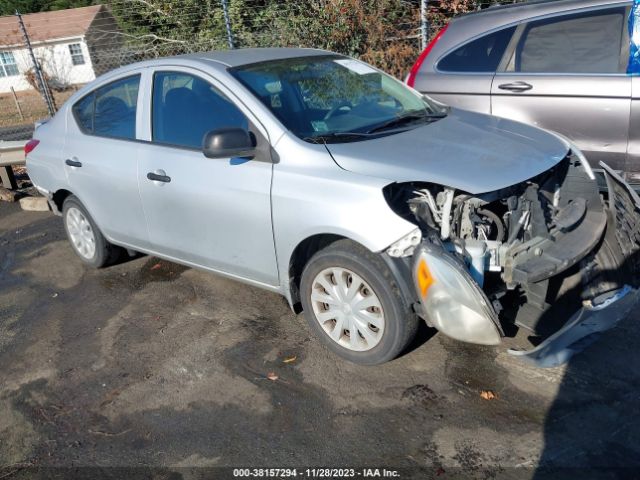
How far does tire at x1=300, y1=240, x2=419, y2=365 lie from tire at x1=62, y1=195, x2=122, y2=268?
7.88 ft

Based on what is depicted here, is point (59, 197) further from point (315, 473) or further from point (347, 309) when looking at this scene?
A: point (315, 473)

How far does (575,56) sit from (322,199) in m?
2.89

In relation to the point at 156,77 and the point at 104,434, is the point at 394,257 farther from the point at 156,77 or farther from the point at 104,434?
the point at 156,77

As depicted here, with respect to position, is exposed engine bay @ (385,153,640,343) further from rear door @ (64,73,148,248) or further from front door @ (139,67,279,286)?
rear door @ (64,73,148,248)

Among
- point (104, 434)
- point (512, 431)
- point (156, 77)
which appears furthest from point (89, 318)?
point (512, 431)

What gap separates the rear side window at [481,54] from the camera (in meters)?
5.07

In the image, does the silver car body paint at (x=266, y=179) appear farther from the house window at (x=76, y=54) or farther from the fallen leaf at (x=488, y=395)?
the house window at (x=76, y=54)

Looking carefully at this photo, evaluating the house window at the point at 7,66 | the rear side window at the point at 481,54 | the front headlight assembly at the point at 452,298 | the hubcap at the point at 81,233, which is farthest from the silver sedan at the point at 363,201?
the house window at the point at 7,66

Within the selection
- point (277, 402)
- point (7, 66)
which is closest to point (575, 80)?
point (277, 402)

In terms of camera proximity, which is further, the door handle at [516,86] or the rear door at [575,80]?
the door handle at [516,86]

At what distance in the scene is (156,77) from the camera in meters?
4.24

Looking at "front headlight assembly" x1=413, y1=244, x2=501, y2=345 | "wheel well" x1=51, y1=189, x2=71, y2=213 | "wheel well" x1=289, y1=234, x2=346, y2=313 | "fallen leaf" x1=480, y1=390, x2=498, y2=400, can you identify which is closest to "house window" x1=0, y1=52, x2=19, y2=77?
"wheel well" x1=51, y1=189, x2=71, y2=213

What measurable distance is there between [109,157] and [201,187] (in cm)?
112

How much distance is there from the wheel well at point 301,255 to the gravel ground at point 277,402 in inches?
15.5
